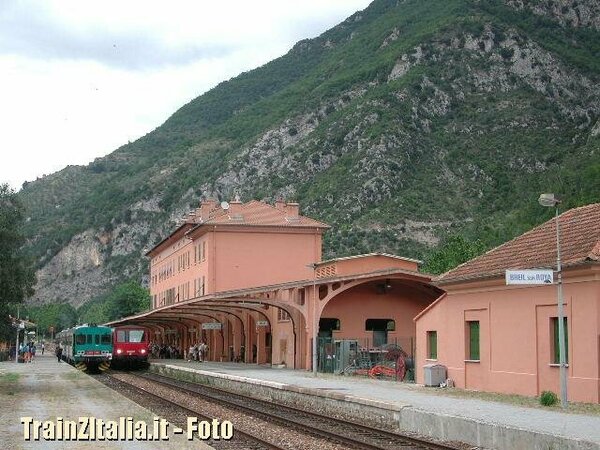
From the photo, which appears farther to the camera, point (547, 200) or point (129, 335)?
point (129, 335)

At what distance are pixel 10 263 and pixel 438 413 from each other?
1663 cm

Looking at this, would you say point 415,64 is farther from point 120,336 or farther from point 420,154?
point 120,336

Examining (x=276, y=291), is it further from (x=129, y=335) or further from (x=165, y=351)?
(x=165, y=351)

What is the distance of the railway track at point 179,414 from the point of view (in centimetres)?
1666

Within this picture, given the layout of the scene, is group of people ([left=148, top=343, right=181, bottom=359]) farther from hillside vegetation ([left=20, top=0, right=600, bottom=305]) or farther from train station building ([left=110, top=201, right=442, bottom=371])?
hillside vegetation ([left=20, top=0, right=600, bottom=305])

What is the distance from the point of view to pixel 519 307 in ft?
80.9

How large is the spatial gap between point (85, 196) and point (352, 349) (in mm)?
144748

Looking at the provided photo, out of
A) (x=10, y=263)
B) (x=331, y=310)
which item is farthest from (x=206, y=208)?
(x=10, y=263)

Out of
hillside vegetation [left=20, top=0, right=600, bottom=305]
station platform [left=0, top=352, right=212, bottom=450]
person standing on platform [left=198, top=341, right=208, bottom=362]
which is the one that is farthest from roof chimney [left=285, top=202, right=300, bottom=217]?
station platform [left=0, top=352, right=212, bottom=450]

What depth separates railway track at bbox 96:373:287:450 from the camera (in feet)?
54.6

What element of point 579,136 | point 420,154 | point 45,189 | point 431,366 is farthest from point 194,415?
point 45,189

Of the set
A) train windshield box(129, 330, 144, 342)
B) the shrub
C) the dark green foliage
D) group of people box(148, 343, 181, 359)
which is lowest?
group of people box(148, 343, 181, 359)

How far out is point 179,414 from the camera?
23328mm

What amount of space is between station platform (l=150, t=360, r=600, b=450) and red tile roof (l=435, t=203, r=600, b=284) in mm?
3784
